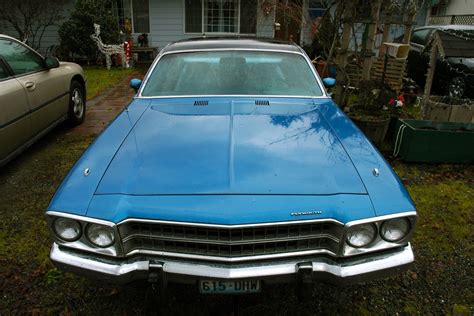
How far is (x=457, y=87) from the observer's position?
8.20 meters

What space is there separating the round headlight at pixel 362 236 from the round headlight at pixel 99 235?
1321 millimetres

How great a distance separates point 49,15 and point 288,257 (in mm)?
13896

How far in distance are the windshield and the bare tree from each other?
10204 millimetres

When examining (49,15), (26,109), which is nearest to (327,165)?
(26,109)

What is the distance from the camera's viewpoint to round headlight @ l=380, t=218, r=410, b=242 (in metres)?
2.16

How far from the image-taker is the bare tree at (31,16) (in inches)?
457

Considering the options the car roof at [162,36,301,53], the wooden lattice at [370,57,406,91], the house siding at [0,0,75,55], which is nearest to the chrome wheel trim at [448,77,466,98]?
the wooden lattice at [370,57,406,91]

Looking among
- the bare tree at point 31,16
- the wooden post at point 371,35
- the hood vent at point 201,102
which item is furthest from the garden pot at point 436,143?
the bare tree at point 31,16

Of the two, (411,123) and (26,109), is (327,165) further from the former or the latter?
(26,109)

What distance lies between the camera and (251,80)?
369 cm

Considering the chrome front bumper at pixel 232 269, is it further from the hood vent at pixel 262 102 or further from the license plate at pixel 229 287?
the hood vent at pixel 262 102

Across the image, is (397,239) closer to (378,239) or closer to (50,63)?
(378,239)

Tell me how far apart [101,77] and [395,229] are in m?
10.1

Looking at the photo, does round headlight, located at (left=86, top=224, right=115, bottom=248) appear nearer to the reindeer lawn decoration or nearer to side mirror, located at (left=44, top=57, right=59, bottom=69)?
side mirror, located at (left=44, top=57, right=59, bottom=69)
